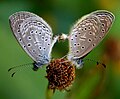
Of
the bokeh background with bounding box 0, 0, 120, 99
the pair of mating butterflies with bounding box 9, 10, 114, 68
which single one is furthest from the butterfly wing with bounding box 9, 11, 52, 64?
the bokeh background with bounding box 0, 0, 120, 99

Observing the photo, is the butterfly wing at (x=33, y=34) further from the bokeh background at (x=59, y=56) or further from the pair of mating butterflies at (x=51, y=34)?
the bokeh background at (x=59, y=56)

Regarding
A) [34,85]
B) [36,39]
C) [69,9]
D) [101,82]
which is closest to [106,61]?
[101,82]

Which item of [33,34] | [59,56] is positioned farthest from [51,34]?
[59,56]

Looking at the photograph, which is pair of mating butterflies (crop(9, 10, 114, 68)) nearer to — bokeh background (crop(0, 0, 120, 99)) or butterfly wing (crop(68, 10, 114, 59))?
butterfly wing (crop(68, 10, 114, 59))

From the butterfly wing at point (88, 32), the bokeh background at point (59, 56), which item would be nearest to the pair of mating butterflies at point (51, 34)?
the butterfly wing at point (88, 32)
